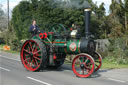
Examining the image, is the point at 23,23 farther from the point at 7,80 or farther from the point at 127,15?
the point at 7,80

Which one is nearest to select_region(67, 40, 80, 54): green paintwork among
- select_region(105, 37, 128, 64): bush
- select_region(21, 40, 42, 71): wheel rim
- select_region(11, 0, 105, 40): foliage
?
select_region(21, 40, 42, 71): wheel rim

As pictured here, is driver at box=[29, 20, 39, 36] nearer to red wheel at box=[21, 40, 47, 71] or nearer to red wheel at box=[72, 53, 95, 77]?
red wheel at box=[21, 40, 47, 71]

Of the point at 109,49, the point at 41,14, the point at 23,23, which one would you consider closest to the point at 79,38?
the point at 109,49

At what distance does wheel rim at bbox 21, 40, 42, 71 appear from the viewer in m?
10.1

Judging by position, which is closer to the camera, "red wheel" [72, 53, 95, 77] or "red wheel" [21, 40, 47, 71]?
"red wheel" [72, 53, 95, 77]

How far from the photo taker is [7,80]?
8289mm

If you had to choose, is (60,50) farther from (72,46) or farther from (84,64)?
(84,64)

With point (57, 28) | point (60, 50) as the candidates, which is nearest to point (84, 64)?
point (60, 50)

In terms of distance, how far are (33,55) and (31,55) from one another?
128 mm

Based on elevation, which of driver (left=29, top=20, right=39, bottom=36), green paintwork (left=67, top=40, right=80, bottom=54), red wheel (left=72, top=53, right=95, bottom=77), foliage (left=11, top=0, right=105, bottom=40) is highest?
foliage (left=11, top=0, right=105, bottom=40)

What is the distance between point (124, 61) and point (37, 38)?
267 inches

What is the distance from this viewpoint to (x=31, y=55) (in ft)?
33.9

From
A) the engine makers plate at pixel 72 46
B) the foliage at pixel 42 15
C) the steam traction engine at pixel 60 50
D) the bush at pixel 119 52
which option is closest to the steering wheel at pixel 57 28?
the steam traction engine at pixel 60 50

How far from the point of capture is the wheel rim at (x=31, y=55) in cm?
1014
